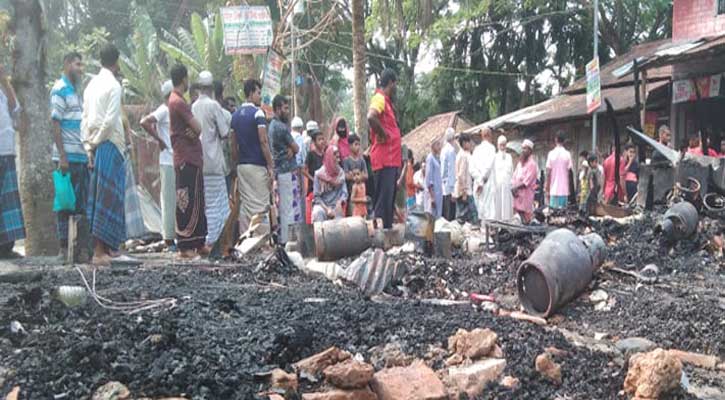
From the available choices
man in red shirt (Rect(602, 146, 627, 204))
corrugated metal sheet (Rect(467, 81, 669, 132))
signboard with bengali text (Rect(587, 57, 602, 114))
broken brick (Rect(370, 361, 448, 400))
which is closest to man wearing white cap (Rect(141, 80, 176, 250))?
broken brick (Rect(370, 361, 448, 400))

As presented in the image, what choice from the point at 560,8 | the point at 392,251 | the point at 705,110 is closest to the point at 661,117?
the point at 705,110

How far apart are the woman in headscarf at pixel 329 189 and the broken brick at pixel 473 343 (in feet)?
16.6

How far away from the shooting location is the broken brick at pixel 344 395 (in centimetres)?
263

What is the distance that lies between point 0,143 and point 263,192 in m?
2.62

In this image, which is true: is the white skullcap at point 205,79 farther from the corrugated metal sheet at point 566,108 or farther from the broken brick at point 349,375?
the corrugated metal sheet at point 566,108

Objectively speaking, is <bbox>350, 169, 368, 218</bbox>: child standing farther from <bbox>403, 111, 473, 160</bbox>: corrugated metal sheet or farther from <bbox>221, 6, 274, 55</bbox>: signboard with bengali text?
<bbox>403, 111, 473, 160</bbox>: corrugated metal sheet

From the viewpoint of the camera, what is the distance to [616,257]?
21.5ft

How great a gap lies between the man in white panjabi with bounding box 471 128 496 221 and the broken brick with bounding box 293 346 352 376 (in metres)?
7.73

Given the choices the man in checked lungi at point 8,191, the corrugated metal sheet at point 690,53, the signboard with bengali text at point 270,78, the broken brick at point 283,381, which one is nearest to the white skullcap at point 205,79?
the man in checked lungi at point 8,191

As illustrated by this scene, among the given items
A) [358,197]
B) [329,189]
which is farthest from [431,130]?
[329,189]

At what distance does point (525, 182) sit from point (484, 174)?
0.68 meters

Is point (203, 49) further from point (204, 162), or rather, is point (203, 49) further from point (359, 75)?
point (204, 162)

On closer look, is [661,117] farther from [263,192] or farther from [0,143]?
[0,143]

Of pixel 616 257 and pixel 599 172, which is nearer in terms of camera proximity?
pixel 616 257
